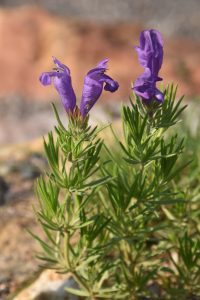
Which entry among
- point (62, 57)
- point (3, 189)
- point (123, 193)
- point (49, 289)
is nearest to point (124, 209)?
point (123, 193)

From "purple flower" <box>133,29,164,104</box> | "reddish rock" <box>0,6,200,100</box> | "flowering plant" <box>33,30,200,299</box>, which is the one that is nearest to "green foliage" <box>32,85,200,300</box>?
"flowering plant" <box>33,30,200,299</box>

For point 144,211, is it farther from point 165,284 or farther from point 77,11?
point 77,11

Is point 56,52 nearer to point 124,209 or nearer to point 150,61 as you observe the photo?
point 124,209

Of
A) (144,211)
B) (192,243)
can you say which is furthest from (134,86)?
(192,243)

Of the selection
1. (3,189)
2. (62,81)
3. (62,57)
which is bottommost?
(62,81)

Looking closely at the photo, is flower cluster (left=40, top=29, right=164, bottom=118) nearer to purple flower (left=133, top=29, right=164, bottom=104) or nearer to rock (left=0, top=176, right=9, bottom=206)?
purple flower (left=133, top=29, right=164, bottom=104)

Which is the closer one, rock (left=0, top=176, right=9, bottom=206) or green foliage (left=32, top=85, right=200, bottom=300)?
green foliage (left=32, top=85, right=200, bottom=300)
